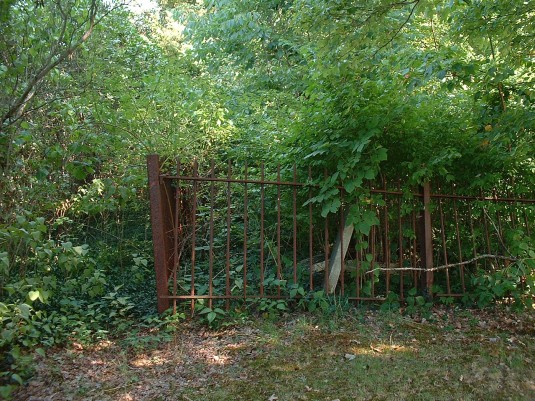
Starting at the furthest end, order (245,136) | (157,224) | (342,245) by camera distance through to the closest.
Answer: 1. (245,136)
2. (342,245)
3. (157,224)

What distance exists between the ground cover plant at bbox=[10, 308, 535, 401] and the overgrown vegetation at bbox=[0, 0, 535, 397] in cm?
21

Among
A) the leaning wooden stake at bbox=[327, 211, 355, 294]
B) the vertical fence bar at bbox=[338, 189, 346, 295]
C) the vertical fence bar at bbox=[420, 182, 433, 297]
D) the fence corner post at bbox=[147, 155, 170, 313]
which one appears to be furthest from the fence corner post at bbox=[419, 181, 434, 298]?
the fence corner post at bbox=[147, 155, 170, 313]

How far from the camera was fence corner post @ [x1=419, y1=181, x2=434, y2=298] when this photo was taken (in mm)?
5906

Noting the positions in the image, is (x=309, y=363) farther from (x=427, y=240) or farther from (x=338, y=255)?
(x=427, y=240)

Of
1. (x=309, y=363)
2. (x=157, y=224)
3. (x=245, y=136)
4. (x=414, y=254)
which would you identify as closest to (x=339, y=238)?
(x=414, y=254)

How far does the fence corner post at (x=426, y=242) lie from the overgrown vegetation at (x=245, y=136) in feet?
0.57

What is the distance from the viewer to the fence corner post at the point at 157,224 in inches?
202

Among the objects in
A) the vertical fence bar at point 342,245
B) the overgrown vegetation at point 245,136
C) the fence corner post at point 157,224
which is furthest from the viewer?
the vertical fence bar at point 342,245

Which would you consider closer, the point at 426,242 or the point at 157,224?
the point at 157,224

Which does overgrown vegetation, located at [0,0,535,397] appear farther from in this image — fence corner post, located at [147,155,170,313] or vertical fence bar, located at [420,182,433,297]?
fence corner post, located at [147,155,170,313]

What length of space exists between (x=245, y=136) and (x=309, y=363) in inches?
153

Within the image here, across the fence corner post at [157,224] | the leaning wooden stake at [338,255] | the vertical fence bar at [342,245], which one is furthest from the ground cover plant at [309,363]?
the fence corner post at [157,224]

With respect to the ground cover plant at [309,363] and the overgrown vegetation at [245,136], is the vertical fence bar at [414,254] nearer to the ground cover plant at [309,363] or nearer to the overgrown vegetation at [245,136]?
the overgrown vegetation at [245,136]

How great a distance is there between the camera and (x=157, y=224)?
513 centimetres
